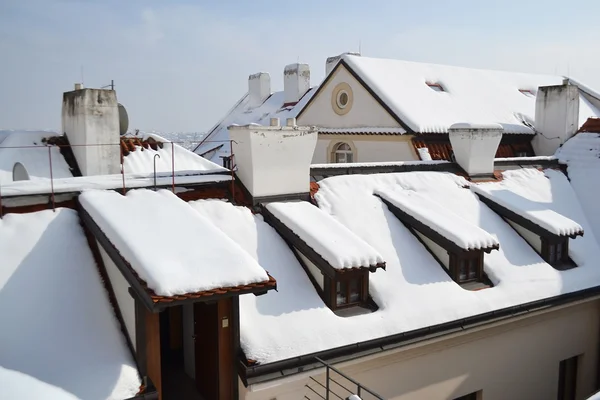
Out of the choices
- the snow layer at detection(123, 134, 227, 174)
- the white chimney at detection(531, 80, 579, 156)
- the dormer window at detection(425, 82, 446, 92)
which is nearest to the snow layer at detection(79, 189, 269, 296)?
the snow layer at detection(123, 134, 227, 174)

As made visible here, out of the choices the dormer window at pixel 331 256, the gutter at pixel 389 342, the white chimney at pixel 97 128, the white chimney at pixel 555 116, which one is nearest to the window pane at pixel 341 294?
the dormer window at pixel 331 256

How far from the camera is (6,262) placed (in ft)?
24.5

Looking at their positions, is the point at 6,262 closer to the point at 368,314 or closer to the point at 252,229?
the point at 252,229

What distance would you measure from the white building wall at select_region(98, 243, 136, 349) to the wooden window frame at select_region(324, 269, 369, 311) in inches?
126

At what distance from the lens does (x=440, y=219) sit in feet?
36.4

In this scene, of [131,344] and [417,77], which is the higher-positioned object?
[417,77]

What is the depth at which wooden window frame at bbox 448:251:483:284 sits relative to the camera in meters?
10.3

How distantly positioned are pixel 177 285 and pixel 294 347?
2.31 meters

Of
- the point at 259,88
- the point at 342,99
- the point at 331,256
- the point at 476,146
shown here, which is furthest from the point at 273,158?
the point at 259,88

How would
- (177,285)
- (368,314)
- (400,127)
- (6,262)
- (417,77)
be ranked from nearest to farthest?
(177,285), (6,262), (368,314), (400,127), (417,77)

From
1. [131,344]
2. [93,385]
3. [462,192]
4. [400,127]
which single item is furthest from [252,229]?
[400,127]

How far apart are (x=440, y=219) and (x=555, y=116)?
1075 centimetres

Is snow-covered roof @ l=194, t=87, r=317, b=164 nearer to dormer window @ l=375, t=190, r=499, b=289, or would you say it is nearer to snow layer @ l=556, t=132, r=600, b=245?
snow layer @ l=556, t=132, r=600, b=245

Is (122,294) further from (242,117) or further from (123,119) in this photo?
(242,117)
